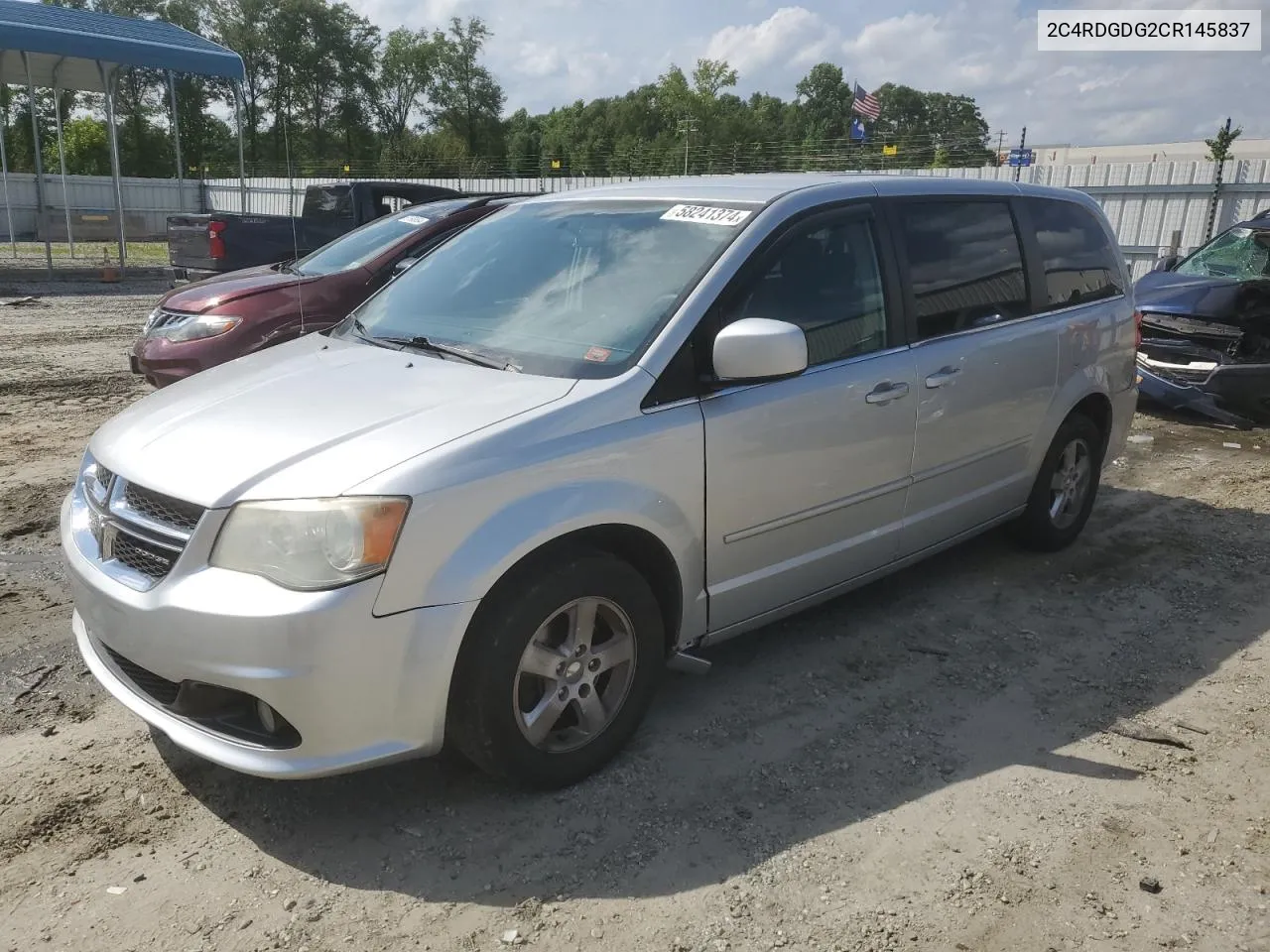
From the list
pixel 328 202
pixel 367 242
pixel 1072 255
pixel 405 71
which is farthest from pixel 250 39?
pixel 1072 255

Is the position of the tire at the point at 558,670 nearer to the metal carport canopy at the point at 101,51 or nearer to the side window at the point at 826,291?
the side window at the point at 826,291

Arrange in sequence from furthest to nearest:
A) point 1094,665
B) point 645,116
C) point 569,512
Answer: point 645,116
point 1094,665
point 569,512

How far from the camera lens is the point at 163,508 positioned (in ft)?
9.02

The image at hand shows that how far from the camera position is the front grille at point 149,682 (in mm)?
2756

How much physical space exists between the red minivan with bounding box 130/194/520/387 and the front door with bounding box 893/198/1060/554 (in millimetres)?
3304

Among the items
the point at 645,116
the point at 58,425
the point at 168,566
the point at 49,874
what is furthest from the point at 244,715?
the point at 645,116

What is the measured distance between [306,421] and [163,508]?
454mm

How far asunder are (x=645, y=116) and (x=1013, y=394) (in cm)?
7378

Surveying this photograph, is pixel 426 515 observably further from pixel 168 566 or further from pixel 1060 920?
pixel 1060 920

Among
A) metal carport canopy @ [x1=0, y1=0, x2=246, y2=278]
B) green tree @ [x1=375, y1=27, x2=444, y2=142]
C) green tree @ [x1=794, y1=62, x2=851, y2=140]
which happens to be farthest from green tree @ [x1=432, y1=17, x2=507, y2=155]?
metal carport canopy @ [x1=0, y1=0, x2=246, y2=278]

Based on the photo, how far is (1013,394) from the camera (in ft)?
14.9

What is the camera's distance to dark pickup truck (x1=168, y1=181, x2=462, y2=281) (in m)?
10.4

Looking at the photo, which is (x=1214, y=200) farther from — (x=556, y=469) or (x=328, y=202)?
(x=556, y=469)

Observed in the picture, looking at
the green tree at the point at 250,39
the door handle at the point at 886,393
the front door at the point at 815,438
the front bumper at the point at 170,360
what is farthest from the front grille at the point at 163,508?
the green tree at the point at 250,39
